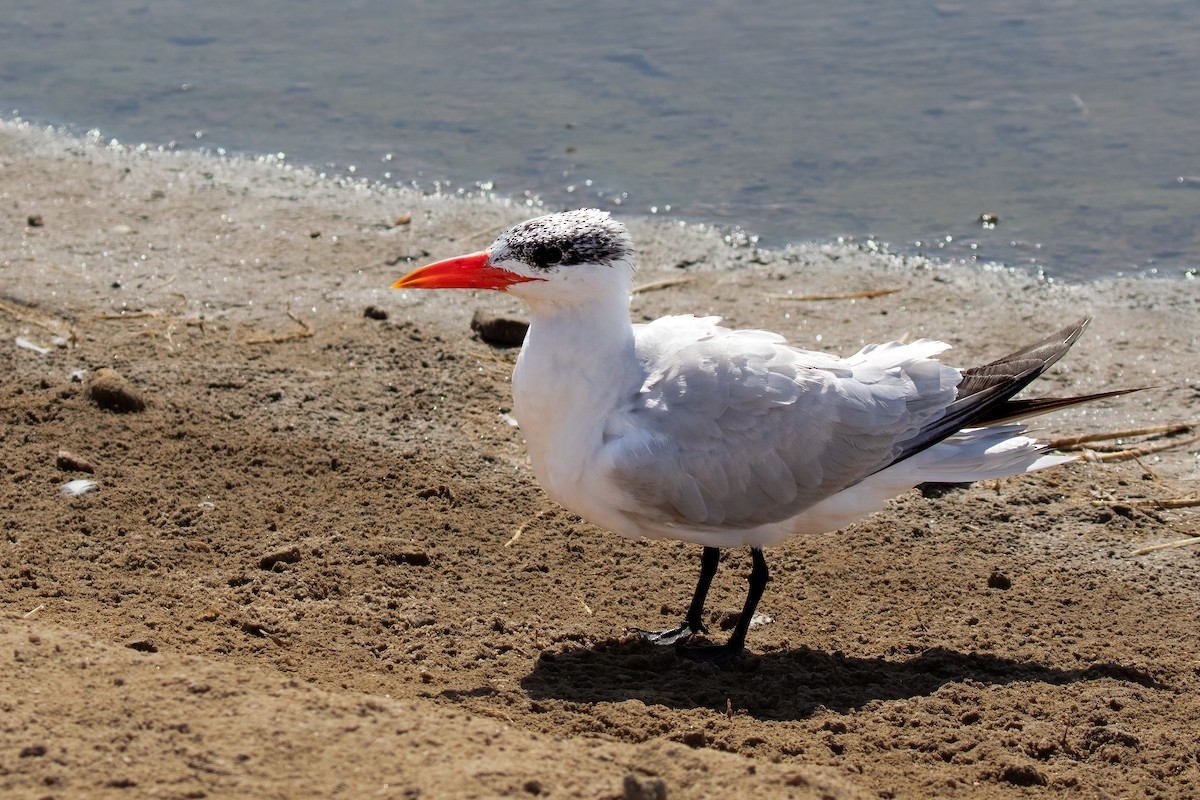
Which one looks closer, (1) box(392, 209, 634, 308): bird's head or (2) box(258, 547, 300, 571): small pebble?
(1) box(392, 209, 634, 308): bird's head

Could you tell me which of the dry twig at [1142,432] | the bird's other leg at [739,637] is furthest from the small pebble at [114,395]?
the dry twig at [1142,432]

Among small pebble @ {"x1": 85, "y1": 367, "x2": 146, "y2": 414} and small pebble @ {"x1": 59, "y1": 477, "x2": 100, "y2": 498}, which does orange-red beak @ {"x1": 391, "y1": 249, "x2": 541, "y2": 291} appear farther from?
small pebble @ {"x1": 85, "y1": 367, "x2": 146, "y2": 414}

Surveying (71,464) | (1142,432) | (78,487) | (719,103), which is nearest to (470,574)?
(78,487)

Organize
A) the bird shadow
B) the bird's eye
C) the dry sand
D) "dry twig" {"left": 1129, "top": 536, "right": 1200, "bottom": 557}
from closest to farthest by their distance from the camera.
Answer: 1. the dry sand
2. the bird shadow
3. the bird's eye
4. "dry twig" {"left": 1129, "top": 536, "right": 1200, "bottom": 557}

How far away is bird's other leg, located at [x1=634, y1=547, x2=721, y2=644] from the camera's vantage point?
18.2 ft

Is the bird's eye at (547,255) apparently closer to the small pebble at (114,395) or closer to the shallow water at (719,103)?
the small pebble at (114,395)

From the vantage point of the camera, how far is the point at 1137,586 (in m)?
5.98

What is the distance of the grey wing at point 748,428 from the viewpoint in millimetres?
5262

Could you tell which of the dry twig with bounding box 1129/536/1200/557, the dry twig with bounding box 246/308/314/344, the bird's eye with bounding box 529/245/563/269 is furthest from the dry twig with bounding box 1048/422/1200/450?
the dry twig with bounding box 246/308/314/344

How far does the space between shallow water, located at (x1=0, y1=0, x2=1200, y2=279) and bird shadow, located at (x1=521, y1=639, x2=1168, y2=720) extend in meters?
4.88

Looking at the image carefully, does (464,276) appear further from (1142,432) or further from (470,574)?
(1142,432)

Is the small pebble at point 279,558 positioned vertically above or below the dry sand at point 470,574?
below

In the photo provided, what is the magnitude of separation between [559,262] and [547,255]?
2.1 inches

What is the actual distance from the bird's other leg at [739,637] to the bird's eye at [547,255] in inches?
55.9
